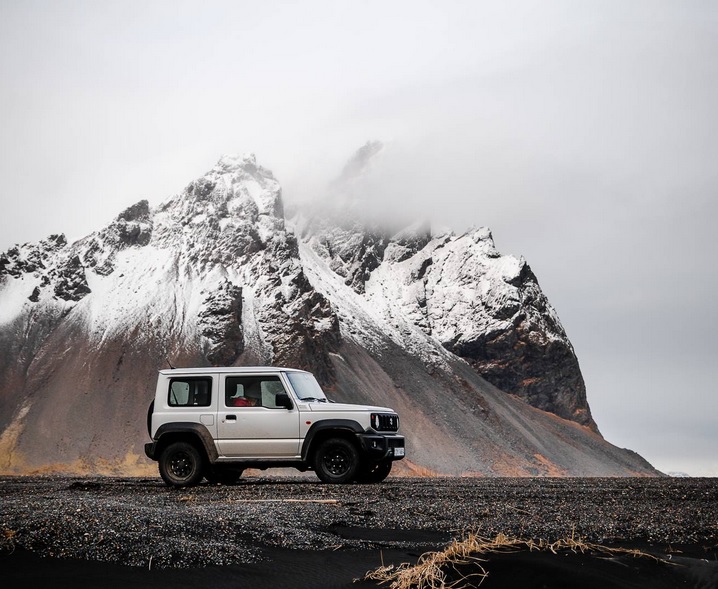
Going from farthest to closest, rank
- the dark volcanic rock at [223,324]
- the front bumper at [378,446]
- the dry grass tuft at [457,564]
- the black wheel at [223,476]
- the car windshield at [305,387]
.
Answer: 1. the dark volcanic rock at [223,324]
2. the black wheel at [223,476]
3. the car windshield at [305,387]
4. the front bumper at [378,446]
5. the dry grass tuft at [457,564]

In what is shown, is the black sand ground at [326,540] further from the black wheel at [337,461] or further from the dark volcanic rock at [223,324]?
the dark volcanic rock at [223,324]

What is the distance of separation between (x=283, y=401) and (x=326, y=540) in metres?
10.2

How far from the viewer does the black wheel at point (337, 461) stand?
62.0ft

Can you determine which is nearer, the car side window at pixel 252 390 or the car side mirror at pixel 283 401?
the car side mirror at pixel 283 401

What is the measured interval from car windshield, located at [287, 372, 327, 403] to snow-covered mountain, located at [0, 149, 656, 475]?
6583 cm

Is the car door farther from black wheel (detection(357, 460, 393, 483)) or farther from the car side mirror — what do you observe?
black wheel (detection(357, 460, 393, 483))

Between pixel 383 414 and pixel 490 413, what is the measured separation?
3993 inches

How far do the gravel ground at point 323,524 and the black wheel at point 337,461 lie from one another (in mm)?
3945

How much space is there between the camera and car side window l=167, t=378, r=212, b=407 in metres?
19.5

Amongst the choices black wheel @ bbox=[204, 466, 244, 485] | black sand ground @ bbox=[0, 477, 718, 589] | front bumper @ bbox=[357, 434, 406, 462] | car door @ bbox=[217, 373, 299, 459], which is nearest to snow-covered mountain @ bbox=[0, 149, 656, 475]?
black wheel @ bbox=[204, 466, 244, 485]

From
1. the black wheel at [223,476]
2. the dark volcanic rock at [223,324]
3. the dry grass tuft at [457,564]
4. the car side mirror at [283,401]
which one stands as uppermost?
the dark volcanic rock at [223,324]

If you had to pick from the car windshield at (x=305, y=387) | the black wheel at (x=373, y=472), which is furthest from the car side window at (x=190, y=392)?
the black wheel at (x=373, y=472)

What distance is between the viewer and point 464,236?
154m

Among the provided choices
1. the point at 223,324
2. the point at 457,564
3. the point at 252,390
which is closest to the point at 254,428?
the point at 252,390
